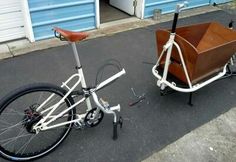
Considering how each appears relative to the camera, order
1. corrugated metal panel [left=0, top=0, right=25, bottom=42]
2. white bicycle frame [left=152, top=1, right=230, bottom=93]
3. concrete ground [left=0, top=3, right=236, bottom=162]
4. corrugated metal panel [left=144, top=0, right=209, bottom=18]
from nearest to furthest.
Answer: concrete ground [left=0, top=3, right=236, bottom=162] → white bicycle frame [left=152, top=1, right=230, bottom=93] → corrugated metal panel [left=0, top=0, right=25, bottom=42] → corrugated metal panel [left=144, top=0, right=209, bottom=18]

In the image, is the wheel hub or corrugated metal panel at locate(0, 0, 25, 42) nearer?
the wheel hub

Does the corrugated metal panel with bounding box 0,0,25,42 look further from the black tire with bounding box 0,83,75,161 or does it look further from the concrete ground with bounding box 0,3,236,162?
the black tire with bounding box 0,83,75,161

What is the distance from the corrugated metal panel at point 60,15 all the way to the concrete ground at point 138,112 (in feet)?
1.25

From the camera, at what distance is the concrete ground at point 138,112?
264 centimetres

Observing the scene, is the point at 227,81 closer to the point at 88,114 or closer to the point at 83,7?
the point at 88,114

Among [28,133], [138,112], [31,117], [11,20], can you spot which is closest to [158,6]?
[11,20]

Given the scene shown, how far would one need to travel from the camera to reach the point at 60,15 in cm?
450

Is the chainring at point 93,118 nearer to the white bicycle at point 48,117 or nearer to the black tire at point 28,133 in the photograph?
the white bicycle at point 48,117

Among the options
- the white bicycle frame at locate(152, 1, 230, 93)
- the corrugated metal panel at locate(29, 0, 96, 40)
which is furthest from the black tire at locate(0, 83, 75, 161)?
the corrugated metal panel at locate(29, 0, 96, 40)

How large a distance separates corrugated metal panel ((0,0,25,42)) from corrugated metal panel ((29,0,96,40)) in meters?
0.27

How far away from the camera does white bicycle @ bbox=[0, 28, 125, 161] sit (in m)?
2.27

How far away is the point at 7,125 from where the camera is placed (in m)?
2.80

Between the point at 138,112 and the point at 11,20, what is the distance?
8.81 feet

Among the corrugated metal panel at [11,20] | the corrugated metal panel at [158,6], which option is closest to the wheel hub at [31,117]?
the corrugated metal panel at [11,20]
